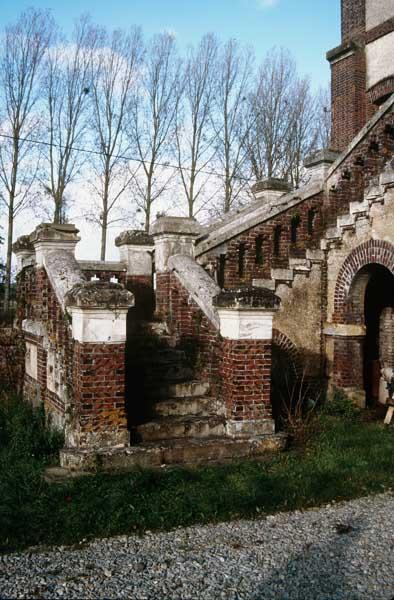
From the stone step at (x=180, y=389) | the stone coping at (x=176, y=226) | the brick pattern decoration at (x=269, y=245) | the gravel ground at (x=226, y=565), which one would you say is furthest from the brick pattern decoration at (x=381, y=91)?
the gravel ground at (x=226, y=565)

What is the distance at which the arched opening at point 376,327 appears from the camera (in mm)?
11117

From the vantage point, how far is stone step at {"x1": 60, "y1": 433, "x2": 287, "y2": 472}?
18.8ft

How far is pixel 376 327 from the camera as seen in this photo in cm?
1157

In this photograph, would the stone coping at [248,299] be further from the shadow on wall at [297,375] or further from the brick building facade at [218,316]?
the shadow on wall at [297,375]

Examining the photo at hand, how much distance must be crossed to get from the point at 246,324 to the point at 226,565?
9.75ft

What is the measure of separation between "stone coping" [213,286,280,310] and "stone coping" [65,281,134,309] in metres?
1.16

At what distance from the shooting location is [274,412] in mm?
8328

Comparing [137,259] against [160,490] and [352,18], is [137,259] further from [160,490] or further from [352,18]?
[352,18]

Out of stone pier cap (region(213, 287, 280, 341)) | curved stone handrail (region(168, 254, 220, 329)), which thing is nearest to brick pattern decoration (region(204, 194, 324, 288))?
curved stone handrail (region(168, 254, 220, 329))

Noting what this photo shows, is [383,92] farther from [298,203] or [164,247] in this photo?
[164,247]

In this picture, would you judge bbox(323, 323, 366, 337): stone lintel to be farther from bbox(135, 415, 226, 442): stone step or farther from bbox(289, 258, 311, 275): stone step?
bbox(135, 415, 226, 442): stone step

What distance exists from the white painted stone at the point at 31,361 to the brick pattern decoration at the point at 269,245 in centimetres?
307

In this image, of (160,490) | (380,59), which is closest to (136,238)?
(160,490)

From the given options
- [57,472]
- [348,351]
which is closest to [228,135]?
[348,351]
